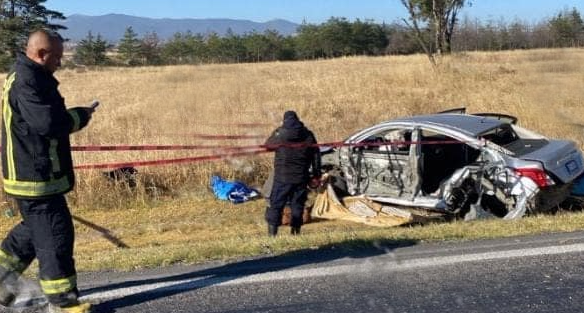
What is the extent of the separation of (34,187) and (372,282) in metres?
2.11

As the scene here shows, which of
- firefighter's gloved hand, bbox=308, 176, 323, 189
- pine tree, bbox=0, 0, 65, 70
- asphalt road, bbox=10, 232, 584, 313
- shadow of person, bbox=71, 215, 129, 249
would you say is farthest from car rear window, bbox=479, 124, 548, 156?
pine tree, bbox=0, 0, 65, 70

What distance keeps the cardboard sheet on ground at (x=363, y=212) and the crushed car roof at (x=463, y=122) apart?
1.23 meters

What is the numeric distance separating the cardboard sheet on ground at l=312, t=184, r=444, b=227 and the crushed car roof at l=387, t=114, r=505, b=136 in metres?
1.23

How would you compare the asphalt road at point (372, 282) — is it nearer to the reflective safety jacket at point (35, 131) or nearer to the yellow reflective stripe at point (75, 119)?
the reflective safety jacket at point (35, 131)

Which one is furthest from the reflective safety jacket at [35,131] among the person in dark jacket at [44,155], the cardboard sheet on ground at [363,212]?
the cardboard sheet on ground at [363,212]

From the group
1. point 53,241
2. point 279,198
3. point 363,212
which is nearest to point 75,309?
point 53,241

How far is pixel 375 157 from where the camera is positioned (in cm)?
968

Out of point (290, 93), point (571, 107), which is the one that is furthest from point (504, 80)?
point (290, 93)

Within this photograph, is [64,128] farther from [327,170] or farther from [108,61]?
[108,61]

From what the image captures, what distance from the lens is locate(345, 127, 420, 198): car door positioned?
30.1 feet

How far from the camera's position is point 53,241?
3793mm

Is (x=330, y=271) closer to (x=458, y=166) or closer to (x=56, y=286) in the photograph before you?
(x=56, y=286)

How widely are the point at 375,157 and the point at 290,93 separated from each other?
13.0 metres

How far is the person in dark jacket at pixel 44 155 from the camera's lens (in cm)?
358
